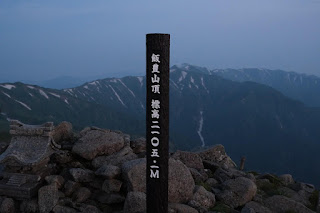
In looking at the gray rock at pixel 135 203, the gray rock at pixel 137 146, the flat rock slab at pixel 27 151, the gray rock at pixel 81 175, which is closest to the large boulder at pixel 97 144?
the gray rock at pixel 137 146

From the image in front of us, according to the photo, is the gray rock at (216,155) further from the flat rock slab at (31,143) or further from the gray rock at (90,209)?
the flat rock slab at (31,143)

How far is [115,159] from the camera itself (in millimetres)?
15930

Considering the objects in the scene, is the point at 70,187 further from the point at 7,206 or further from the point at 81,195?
the point at 7,206

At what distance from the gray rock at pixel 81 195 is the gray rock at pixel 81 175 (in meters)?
0.51

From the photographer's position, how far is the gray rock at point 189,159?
18.3m

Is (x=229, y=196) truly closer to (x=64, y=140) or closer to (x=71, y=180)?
(x=71, y=180)

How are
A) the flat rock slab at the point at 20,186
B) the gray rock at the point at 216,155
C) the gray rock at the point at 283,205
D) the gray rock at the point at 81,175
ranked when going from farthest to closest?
1. the gray rock at the point at 216,155
2. the gray rock at the point at 283,205
3. the gray rock at the point at 81,175
4. the flat rock slab at the point at 20,186

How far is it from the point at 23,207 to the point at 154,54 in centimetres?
954

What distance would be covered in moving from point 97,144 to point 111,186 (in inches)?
121

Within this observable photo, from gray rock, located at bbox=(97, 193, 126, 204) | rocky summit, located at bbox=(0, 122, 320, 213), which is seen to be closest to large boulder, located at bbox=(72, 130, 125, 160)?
rocky summit, located at bbox=(0, 122, 320, 213)

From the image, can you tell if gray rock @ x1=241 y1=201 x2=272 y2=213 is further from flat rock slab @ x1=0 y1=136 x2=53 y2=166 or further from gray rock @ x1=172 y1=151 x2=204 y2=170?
flat rock slab @ x1=0 y1=136 x2=53 y2=166

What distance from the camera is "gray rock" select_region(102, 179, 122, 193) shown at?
13.9 m

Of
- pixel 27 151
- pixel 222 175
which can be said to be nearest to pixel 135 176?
pixel 27 151

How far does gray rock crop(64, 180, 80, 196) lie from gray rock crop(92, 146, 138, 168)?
1.92 m
